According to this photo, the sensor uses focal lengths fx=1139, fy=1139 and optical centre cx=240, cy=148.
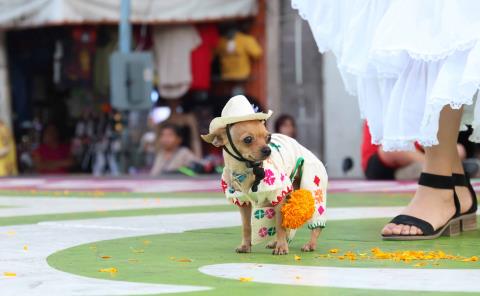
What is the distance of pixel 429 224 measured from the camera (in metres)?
4.24

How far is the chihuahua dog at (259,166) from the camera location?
3.62 metres

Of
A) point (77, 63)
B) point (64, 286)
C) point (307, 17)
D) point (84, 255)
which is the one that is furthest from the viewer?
point (77, 63)

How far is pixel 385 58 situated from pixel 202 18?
31.6 ft

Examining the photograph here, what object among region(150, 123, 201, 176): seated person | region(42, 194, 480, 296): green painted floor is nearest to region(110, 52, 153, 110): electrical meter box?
region(150, 123, 201, 176): seated person

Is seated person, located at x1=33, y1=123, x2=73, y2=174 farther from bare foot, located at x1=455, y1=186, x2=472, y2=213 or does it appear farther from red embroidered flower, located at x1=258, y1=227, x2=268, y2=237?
red embroidered flower, located at x1=258, y1=227, x2=268, y2=237

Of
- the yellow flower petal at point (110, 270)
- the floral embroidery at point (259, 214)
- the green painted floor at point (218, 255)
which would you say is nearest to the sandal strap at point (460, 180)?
the green painted floor at point (218, 255)

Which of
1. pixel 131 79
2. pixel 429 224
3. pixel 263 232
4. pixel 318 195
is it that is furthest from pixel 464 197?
pixel 131 79

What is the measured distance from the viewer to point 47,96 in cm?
1564

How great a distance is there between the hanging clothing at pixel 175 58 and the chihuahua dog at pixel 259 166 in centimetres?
1006

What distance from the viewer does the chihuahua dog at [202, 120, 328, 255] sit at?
3.62m

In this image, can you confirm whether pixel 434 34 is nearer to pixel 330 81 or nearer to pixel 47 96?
pixel 330 81

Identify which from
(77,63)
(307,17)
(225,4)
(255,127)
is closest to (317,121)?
(225,4)

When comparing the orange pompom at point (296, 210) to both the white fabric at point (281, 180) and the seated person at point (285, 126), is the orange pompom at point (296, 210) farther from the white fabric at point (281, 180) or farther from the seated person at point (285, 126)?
the seated person at point (285, 126)

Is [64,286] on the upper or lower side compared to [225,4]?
lower
